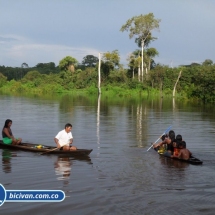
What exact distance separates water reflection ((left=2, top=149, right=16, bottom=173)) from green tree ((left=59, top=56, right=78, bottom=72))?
58261 millimetres

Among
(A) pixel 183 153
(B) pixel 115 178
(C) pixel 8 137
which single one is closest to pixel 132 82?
(C) pixel 8 137

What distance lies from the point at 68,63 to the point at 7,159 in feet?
198

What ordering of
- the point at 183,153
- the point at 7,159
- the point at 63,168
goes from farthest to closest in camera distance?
the point at 7,159 < the point at 183,153 < the point at 63,168

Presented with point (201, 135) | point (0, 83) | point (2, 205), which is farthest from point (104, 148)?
point (0, 83)

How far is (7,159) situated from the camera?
1094 cm

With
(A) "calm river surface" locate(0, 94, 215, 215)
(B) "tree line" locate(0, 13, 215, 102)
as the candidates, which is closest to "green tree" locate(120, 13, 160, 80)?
(B) "tree line" locate(0, 13, 215, 102)

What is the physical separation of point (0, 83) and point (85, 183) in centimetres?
7354

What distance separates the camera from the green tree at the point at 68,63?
228ft

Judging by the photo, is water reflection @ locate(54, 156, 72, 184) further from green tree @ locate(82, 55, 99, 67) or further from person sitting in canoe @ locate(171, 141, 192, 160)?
green tree @ locate(82, 55, 99, 67)

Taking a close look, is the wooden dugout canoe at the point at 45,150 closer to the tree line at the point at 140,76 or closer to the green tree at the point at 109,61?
the tree line at the point at 140,76

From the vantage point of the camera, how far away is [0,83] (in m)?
79.0

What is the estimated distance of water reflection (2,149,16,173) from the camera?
9773mm

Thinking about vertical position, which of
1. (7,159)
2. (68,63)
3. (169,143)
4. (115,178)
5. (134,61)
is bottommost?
(115,178)

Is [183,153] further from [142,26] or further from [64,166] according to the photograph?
[142,26]
